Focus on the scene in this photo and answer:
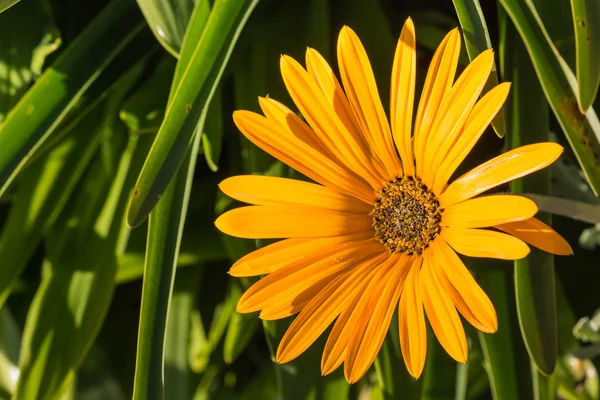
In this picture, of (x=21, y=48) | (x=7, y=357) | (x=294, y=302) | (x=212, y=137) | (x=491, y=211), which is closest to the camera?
(x=491, y=211)

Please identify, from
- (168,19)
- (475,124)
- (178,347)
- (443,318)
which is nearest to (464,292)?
(443,318)

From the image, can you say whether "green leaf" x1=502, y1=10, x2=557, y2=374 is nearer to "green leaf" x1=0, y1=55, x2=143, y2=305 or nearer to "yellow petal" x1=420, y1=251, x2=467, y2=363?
"yellow petal" x1=420, y1=251, x2=467, y2=363

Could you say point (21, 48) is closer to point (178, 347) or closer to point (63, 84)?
point (63, 84)

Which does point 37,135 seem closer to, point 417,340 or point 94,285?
point 94,285

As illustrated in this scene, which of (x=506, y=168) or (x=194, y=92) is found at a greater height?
(x=194, y=92)

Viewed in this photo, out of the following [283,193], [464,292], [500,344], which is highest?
[283,193]

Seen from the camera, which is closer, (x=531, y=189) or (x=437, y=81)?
(x=437, y=81)

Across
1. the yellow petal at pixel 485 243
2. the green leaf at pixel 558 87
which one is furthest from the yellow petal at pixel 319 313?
the green leaf at pixel 558 87
